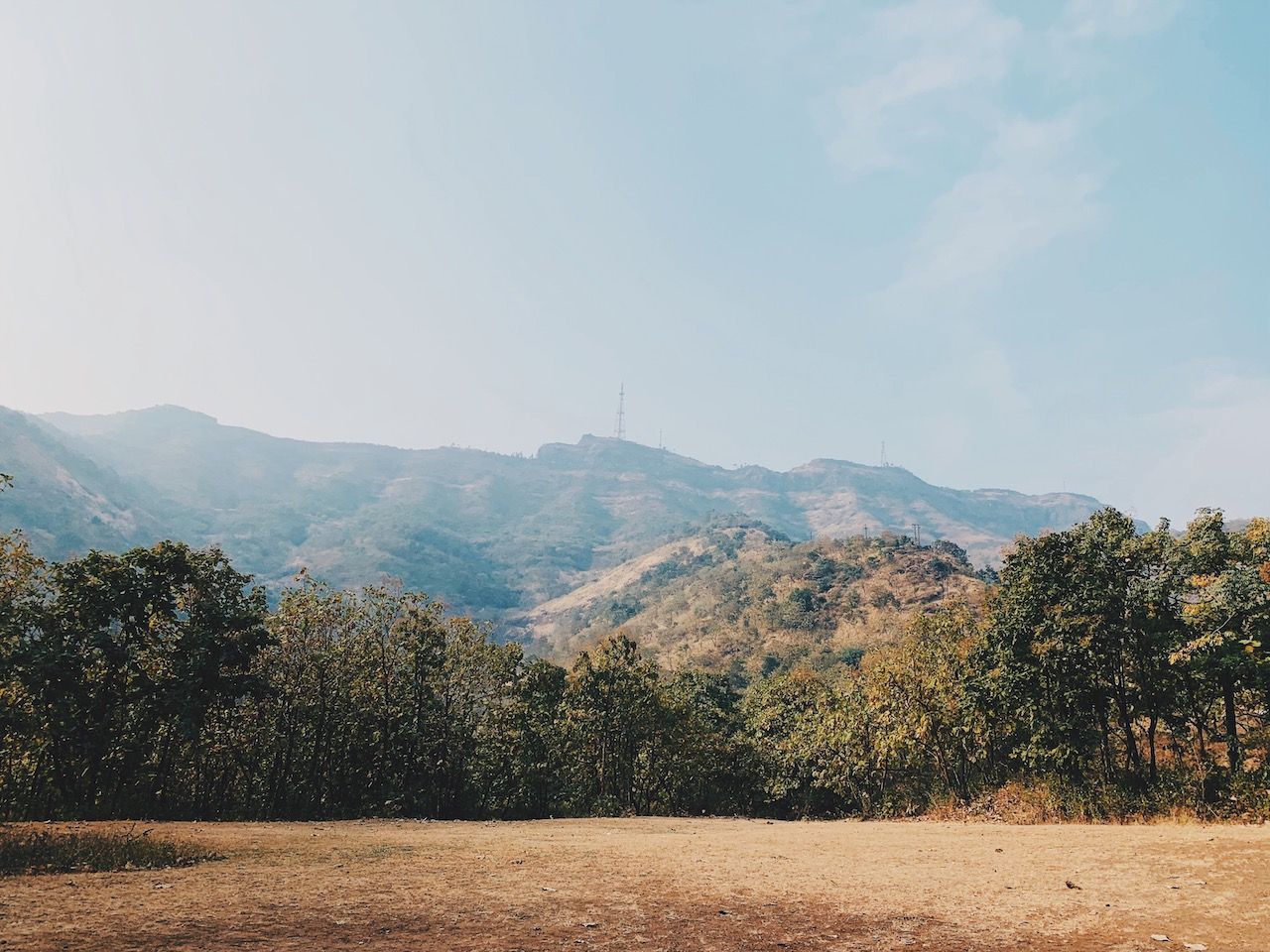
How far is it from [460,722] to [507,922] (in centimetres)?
3679

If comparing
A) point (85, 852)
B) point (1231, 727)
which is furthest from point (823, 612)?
point (85, 852)

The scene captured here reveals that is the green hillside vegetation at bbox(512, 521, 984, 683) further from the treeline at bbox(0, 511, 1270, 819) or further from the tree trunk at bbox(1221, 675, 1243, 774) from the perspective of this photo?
the tree trunk at bbox(1221, 675, 1243, 774)

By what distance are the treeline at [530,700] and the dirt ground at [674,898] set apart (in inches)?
415

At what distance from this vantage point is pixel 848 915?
11.0 metres

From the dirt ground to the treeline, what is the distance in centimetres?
1055

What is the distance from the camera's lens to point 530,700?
4994cm

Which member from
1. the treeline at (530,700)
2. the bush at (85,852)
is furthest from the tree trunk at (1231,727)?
the bush at (85,852)

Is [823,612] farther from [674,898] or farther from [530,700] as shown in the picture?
[674,898]

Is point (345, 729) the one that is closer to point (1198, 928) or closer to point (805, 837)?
point (805, 837)

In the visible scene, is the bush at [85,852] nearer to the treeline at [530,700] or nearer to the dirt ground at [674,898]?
the dirt ground at [674,898]

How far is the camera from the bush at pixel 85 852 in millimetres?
12633

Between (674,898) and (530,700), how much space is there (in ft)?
130

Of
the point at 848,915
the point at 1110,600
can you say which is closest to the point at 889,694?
the point at 1110,600

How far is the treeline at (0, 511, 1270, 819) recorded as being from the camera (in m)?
26.6
